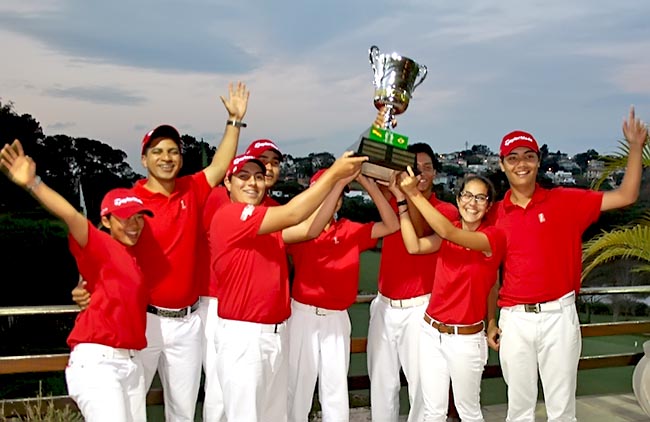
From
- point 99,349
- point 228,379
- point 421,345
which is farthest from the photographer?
point 421,345

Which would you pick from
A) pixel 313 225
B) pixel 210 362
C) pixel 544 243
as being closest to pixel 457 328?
pixel 544 243

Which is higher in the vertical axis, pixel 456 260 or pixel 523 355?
pixel 456 260

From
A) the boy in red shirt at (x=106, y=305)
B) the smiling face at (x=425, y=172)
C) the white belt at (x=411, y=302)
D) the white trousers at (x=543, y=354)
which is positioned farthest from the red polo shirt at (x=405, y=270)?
the boy in red shirt at (x=106, y=305)

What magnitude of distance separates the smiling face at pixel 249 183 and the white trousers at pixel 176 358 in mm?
720

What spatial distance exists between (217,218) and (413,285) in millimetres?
1286

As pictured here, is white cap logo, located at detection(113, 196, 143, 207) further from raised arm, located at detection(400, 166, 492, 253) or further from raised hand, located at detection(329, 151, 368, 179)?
raised arm, located at detection(400, 166, 492, 253)

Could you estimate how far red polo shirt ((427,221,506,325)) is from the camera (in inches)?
132

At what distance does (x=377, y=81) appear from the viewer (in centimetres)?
370

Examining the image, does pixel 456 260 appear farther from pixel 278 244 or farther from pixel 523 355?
pixel 278 244

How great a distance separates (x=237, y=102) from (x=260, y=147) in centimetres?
38

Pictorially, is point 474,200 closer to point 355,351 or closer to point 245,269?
point 245,269

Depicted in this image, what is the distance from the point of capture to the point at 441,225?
3240 mm

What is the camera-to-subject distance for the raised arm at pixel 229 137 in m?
3.72

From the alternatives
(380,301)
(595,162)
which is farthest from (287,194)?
(595,162)
